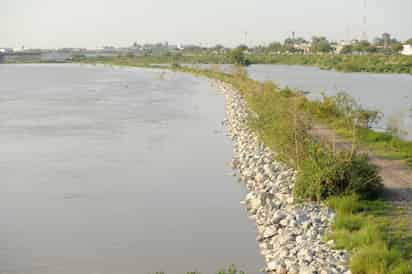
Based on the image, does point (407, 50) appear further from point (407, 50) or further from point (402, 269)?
point (402, 269)

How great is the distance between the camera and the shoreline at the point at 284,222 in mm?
7102

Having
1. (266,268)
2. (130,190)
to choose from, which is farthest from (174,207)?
(266,268)

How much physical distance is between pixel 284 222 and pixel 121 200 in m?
3.84

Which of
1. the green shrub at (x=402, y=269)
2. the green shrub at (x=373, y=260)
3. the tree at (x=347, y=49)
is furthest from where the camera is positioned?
the tree at (x=347, y=49)

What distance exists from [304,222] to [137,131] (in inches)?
515

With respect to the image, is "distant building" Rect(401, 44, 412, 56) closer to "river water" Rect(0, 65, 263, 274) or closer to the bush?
"river water" Rect(0, 65, 263, 274)

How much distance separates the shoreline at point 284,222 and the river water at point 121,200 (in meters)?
0.28

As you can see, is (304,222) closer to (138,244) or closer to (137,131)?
(138,244)

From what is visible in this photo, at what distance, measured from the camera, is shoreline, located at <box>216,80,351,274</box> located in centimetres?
710

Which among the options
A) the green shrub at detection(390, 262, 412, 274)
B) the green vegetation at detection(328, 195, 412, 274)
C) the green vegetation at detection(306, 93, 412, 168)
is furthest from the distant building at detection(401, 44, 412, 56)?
the green shrub at detection(390, 262, 412, 274)

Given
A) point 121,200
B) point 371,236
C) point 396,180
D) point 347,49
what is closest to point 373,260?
point 371,236

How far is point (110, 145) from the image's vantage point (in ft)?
58.6

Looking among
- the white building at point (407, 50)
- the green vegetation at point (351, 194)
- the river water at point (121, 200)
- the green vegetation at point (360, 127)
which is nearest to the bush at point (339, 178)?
the green vegetation at point (351, 194)

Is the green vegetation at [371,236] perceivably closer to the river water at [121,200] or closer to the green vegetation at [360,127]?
the river water at [121,200]
